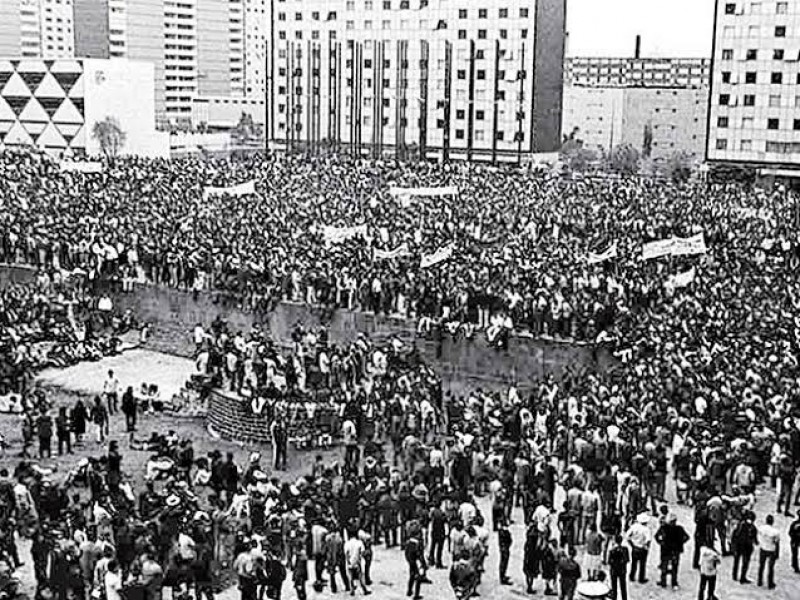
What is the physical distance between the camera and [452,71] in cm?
9231

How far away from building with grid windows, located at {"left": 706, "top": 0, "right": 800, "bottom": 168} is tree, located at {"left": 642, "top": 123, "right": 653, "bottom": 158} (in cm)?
4865

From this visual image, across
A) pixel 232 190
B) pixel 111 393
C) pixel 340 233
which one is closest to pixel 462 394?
pixel 340 233

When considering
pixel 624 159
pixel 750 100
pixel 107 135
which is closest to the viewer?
pixel 750 100

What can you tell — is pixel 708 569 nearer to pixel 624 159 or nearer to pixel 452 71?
pixel 452 71

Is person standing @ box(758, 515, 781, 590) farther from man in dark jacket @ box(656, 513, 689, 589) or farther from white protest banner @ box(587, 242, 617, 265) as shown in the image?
white protest banner @ box(587, 242, 617, 265)

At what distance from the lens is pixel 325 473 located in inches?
790

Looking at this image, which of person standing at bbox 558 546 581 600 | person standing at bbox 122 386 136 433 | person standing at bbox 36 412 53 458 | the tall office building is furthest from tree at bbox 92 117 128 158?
person standing at bbox 558 546 581 600

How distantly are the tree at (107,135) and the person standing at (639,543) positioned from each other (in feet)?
242

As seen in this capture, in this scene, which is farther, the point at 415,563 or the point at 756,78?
the point at 756,78

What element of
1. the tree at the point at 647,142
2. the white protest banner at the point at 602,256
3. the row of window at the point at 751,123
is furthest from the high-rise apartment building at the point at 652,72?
the white protest banner at the point at 602,256

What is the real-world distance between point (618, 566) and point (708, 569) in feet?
4.26

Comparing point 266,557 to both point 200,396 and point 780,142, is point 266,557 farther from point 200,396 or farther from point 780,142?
point 780,142

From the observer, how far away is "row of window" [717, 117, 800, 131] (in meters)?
74.6

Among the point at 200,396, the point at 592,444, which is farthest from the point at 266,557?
the point at 200,396
